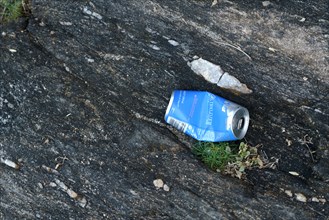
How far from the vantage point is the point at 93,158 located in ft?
10.5

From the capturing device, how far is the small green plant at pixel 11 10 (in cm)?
341

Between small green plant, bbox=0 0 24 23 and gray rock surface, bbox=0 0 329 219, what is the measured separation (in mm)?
75

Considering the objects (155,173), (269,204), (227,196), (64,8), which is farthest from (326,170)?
(64,8)

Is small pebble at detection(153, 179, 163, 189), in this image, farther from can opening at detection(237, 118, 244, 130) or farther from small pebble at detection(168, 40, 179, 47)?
small pebble at detection(168, 40, 179, 47)

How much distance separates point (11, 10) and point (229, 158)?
1704mm

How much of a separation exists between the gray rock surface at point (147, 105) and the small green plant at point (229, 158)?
0.17ft

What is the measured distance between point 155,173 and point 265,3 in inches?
48.7

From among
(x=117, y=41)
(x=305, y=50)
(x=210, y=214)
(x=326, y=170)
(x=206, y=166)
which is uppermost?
(x=305, y=50)

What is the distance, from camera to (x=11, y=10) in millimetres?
3410

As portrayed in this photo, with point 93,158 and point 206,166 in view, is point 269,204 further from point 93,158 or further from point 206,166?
point 93,158

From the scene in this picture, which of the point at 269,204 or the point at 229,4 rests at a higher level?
the point at 229,4

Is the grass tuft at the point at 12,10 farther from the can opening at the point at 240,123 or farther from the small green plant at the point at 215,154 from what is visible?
the can opening at the point at 240,123

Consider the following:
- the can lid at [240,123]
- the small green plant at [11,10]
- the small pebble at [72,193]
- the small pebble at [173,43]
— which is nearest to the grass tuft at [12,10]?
the small green plant at [11,10]

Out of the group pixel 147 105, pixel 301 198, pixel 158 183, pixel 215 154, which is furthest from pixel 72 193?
pixel 301 198
